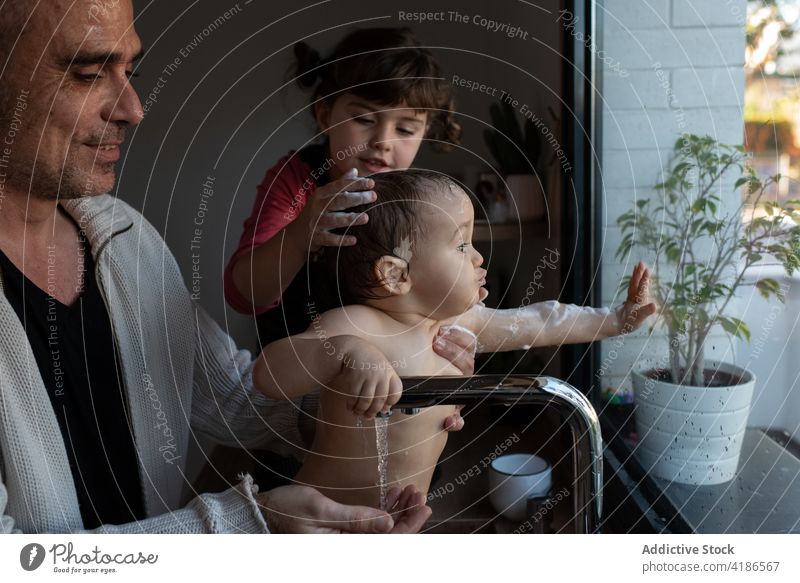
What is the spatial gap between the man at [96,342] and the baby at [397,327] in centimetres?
3

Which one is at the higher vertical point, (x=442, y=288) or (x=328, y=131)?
(x=328, y=131)

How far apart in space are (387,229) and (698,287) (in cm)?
23

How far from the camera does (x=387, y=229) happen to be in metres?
0.43

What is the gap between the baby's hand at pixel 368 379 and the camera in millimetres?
399

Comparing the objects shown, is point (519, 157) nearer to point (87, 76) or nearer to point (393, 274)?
point (393, 274)

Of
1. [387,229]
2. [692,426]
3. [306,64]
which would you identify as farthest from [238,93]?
[692,426]

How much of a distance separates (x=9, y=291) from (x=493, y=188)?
0.31 metres

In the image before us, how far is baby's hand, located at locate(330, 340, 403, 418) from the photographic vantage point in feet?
1.31

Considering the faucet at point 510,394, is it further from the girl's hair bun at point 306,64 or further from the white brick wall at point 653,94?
the girl's hair bun at point 306,64

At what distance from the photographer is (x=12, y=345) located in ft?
1.35

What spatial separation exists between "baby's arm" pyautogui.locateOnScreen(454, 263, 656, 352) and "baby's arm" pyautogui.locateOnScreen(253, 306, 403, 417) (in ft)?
0.27
